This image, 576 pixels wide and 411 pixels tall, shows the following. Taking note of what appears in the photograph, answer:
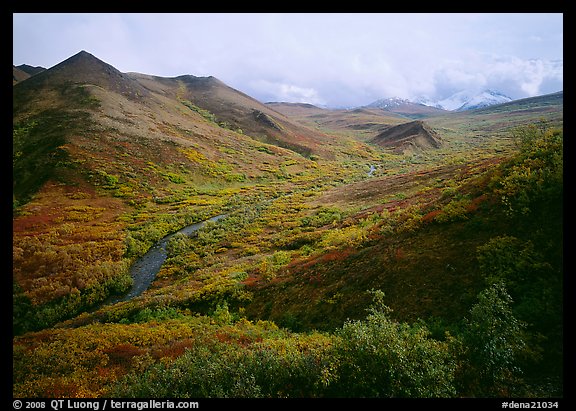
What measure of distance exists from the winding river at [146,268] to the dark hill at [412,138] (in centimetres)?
10773

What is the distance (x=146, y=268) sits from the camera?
30125mm

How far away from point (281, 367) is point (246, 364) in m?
1.25

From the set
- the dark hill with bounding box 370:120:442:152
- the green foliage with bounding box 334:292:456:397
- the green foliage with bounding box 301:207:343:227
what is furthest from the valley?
the dark hill with bounding box 370:120:442:152

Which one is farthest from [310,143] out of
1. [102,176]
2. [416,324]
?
[416,324]

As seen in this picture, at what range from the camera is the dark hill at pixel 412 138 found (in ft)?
403

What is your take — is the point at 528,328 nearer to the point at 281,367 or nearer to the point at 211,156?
the point at 281,367

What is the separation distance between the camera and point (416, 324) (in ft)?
36.0

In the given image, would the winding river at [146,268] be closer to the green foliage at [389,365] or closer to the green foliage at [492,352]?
the green foliage at [389,365]

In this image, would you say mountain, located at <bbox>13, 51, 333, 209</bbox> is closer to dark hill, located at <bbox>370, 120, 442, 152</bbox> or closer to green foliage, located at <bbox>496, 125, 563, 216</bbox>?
dark hill, located at <bbox>370, 120, 442, 152</bbox>

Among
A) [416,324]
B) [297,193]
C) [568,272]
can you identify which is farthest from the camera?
[297,193]

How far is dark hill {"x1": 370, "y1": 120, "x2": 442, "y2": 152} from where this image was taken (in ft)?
403

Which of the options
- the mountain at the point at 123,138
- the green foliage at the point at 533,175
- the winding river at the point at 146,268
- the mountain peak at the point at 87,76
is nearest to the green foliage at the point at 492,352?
the green foliage at the point at 533,175

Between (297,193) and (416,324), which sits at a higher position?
(297,193)

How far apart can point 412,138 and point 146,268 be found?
12431 centimetres
